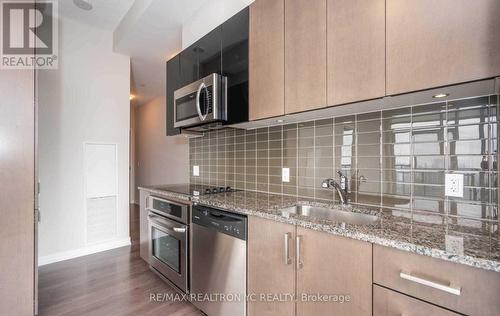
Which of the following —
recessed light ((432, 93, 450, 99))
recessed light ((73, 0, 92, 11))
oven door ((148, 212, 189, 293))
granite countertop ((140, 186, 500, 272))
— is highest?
recessed light ((73, 0, 92, 11))

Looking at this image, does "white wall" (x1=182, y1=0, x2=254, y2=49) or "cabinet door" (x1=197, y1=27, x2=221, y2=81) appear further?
"white wall" (x1=182, y1=0, x2=254, y2=49)

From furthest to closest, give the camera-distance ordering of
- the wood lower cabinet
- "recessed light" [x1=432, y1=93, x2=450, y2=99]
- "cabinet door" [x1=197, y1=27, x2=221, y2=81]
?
"cabinet door" [x1=197, y1=27, x2=221, y2=81] < "recessed light" [x1=432, y1=93, x2=450, y2=99] < the wood lower cabinet

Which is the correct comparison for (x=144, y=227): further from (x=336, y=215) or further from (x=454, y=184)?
(x=454, y=184)

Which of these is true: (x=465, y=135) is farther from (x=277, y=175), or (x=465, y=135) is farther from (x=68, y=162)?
(x=68, y=162)

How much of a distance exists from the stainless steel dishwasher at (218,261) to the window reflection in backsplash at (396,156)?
613 mm

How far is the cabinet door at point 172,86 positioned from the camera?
8.50 feet

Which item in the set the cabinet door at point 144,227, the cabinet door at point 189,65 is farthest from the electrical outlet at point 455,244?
the cabinet door at point 144,227

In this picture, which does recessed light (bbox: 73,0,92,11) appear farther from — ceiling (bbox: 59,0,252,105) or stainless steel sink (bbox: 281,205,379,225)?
stainless steel sink (bbox: 281,205,379,225)

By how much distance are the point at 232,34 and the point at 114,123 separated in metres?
2.28

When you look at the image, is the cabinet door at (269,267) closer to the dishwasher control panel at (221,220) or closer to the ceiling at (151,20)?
the dishwasher control panel at (221,220)

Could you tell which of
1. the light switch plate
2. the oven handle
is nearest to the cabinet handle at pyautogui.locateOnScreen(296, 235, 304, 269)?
the oven handle

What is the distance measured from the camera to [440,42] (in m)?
0.97

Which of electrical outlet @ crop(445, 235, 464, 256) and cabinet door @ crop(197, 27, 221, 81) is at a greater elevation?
cabinet door @ crop(197, 27, 221, 81)

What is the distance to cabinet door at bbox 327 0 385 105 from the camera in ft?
3.75
